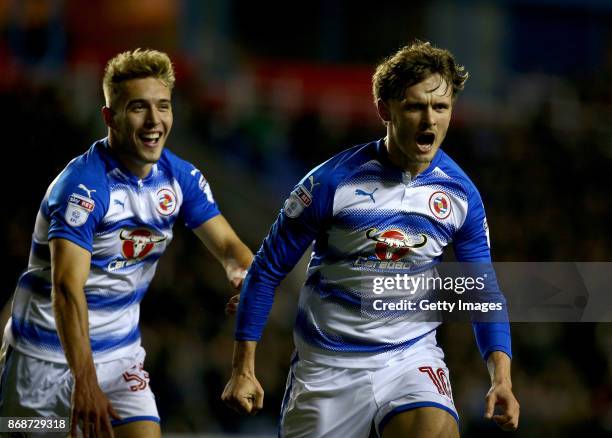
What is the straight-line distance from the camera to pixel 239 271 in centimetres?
504

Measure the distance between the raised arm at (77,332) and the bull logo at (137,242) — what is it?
1.03 feet

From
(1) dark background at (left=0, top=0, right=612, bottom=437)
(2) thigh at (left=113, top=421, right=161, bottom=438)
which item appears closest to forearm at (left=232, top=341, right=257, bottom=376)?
(2) thigh at (left=113, top=421, right=161, bottom=438)

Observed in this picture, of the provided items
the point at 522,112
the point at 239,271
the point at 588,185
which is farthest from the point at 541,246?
the point at 239,271

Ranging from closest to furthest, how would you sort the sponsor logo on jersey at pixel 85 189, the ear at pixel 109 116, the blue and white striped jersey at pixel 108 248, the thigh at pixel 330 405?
the thigh at pixel 330 405 < the sponsor logo on jersey at pixel 85 189 < the blue and white striped jersey at pixel 108 248 < the ear at pixel 109 116

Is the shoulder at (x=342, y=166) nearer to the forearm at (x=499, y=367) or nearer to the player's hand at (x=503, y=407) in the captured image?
the forearm at (x=499, y=367)

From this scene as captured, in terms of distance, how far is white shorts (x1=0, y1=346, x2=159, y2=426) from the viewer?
4805 mm

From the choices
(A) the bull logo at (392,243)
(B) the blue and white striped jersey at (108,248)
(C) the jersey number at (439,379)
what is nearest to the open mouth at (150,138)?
(B) the blue and white striped jersey at (108,248)

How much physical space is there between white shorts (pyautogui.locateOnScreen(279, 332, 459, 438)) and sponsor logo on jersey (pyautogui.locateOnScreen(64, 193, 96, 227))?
115 centimetres

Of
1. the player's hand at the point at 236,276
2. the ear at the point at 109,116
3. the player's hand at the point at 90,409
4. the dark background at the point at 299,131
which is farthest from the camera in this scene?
the dark background at the point at 299,131

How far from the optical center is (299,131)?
11.8 meters

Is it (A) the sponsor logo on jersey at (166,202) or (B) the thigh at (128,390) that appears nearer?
(B) the thigh at (128,390)

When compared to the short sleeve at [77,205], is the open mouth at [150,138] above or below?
above

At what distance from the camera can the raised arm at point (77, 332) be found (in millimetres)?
4215

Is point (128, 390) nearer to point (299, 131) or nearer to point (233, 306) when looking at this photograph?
point (233, 306)
